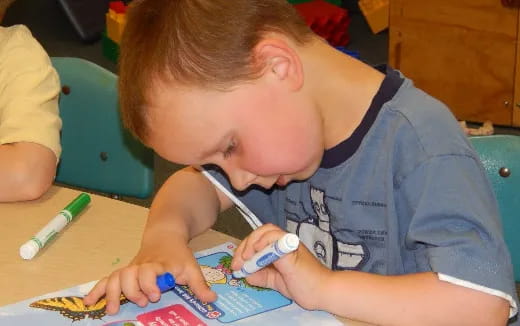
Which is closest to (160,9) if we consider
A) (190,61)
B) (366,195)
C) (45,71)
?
(190,61)

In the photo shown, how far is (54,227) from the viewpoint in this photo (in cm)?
101

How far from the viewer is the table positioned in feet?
3.01

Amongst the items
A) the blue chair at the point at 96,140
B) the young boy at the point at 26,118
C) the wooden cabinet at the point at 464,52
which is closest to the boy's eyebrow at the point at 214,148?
the young boy at the point at 26,118

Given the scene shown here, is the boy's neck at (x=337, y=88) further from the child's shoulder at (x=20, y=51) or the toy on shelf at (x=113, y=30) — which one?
the toy on shelf at (x=113, y=30)

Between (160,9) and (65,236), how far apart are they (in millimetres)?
311

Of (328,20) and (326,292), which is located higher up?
(326,292)

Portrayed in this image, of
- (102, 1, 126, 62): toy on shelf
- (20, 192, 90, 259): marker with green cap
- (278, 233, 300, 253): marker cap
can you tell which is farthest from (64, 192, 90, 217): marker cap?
(102, 1, 126, 62): toy on shelf

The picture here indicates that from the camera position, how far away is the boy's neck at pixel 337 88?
0.94m

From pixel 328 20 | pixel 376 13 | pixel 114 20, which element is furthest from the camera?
pixel 376 13

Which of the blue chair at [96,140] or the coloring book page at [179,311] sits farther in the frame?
the blue chair at [96,140]

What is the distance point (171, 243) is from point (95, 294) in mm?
133

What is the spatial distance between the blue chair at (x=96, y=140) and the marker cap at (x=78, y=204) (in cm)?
33

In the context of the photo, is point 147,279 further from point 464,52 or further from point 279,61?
point 464,52

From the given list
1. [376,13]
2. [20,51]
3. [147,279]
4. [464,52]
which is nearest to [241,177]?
[147,279]
